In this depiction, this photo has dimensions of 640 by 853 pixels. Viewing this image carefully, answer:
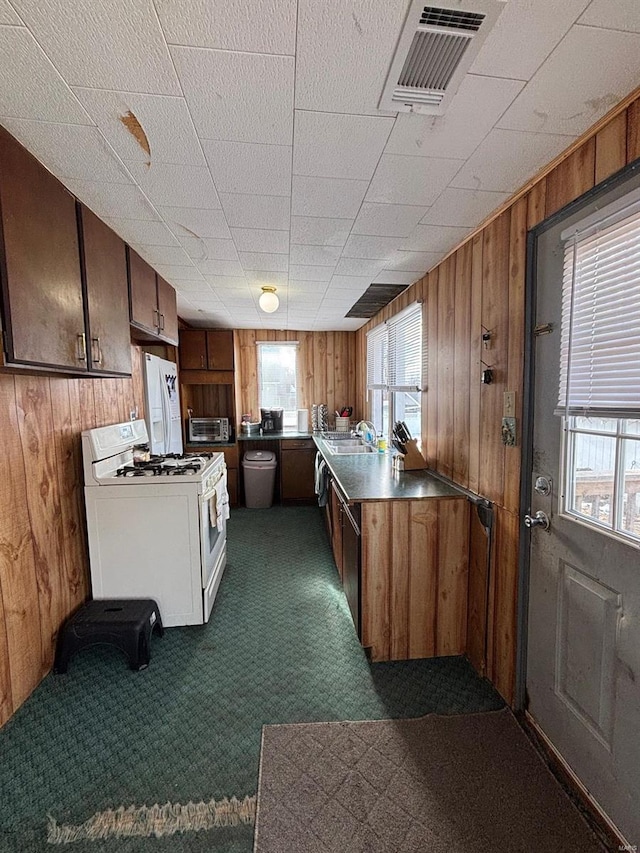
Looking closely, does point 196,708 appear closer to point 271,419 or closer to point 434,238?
point 434,238

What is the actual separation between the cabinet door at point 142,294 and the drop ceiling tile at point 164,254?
0.05 metres

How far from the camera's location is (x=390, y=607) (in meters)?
2.01

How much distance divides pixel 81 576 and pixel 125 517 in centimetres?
→ 44

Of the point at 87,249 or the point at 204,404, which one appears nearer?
the point at 87,249

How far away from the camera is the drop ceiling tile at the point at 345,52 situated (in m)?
0.85

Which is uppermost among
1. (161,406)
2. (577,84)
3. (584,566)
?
(577,84)

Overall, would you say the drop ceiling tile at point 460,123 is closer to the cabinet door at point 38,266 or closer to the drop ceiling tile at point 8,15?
the drop ceiling tile at point 8,15

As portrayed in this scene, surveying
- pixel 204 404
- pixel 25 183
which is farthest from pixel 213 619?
pixel 204 404

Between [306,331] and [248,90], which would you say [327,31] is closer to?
[248,90]

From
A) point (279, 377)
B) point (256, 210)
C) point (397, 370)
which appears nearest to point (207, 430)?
point (279, 377)

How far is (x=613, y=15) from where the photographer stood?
86cm

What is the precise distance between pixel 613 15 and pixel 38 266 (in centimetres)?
196

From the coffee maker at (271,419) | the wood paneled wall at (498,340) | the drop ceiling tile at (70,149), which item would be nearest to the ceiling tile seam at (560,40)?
the wood paneled wall at (498,340)

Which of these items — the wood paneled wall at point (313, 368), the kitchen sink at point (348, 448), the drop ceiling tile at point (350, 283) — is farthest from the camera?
the wood paneled wall at point (313, 368)
